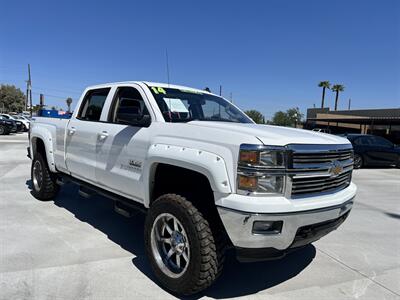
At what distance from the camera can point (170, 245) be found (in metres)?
3.46

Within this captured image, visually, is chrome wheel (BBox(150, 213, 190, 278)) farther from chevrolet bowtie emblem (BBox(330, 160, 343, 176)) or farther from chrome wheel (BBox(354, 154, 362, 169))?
chrome wheel (BBox(354, 154, 362, 169))

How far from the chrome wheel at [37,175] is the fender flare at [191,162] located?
3.37 metres

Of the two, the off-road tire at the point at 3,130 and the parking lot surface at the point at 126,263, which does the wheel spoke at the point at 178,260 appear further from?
the off-road tire at the point at 3,130

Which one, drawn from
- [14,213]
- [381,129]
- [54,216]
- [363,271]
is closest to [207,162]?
[363,271]

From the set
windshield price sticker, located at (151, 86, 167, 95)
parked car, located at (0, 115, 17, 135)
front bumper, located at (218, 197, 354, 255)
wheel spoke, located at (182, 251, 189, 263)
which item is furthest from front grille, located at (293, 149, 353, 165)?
parked car, located at (0, 115, 17, 135)

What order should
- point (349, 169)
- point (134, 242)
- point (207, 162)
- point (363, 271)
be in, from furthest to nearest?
point (134, 242) → point (363, 271) → point (349, 169) → point (207, 162)

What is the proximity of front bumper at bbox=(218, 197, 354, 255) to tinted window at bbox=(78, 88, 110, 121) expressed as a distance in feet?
8.89

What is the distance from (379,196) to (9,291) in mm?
7916

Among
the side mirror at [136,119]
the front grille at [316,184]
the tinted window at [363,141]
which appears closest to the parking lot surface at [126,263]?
the front grille at [316,184]

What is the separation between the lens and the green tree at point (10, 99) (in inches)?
3691

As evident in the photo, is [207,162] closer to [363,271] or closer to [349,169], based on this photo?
[349,169]

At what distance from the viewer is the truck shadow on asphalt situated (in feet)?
11.4

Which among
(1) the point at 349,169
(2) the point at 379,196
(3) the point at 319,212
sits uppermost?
(1) the point at 349,169

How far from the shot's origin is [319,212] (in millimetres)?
3098
